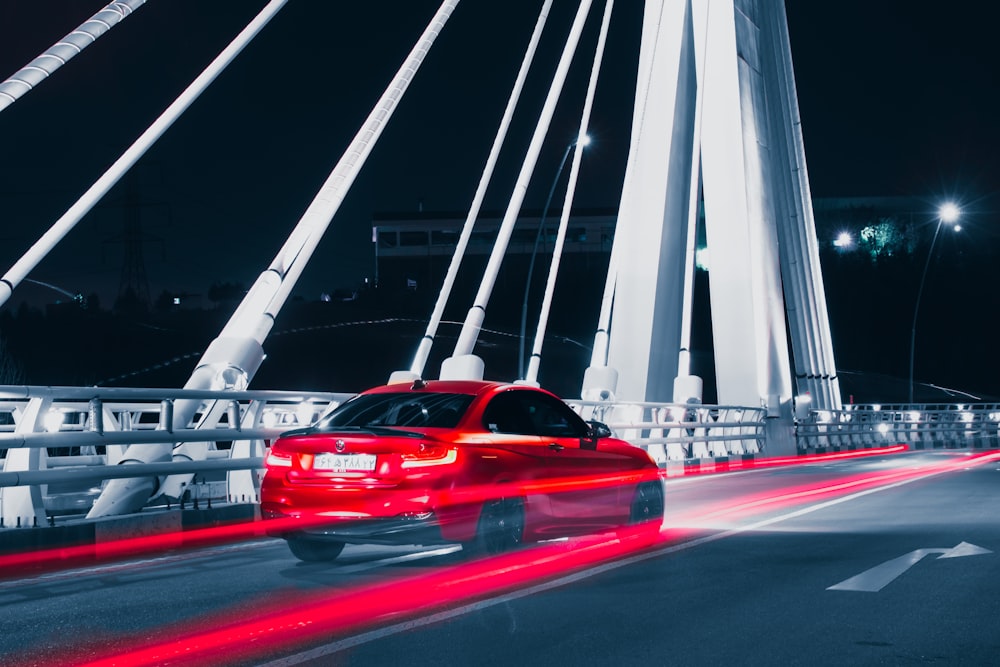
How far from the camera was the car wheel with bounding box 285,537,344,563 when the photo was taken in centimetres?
900

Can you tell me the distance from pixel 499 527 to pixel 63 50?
5742mm

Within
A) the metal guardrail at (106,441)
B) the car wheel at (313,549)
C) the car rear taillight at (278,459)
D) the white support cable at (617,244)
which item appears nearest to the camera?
the car rear taillight at (278,459)

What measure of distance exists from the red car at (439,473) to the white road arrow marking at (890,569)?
225 centimetres

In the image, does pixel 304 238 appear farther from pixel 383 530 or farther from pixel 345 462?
pixel 383 530

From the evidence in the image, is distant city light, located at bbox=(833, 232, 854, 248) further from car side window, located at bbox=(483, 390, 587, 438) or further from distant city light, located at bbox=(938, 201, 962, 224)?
car side window, located at bbox=(483, 390, 587, 438)

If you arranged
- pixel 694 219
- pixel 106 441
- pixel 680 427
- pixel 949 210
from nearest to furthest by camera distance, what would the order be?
pixel 106 441
pixel 680 427
pixel 694 219
pixel 949 210

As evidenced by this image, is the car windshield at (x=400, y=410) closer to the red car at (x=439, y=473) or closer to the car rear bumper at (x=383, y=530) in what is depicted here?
the red car at (x=439, y=473)

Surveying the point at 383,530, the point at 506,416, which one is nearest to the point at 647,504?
the point at 506,416

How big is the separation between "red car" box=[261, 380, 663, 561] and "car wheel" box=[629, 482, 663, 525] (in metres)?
0.44

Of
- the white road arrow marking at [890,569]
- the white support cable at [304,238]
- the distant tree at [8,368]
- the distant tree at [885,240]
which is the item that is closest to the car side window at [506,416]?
the white road arrow marking at [890,569]

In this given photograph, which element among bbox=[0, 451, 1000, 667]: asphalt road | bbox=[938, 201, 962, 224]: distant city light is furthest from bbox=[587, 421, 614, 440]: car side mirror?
bbox=[938, 201, 962, 224]: distant city light

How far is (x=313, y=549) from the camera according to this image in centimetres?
912

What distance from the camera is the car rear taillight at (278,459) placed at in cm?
883

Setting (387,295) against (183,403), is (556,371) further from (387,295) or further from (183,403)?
(183,403)
